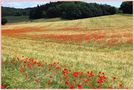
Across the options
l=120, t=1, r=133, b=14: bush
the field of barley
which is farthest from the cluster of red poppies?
l=120, t=1, r=133, b=14: bush

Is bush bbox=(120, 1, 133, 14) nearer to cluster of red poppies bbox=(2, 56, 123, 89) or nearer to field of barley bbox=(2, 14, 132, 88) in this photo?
field of barley bbox=(2, 14, 132, 88)

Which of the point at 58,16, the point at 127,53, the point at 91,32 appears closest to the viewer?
the point at 127,53

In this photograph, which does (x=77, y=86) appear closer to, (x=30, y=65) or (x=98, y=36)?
(x=30, y=65)

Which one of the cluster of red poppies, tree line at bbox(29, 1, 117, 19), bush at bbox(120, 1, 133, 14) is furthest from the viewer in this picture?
tree line at bbox(29, 1, 117, 19)

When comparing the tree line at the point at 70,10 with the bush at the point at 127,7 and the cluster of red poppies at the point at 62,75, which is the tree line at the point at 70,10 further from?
the cluster of red poppies at the point at 62,75

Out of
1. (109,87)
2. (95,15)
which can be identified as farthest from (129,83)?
(95,15)

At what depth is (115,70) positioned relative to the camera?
20.8 feet

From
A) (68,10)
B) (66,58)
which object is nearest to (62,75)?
(66,58)

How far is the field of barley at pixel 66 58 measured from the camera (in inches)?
227

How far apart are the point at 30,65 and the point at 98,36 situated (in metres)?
2.22

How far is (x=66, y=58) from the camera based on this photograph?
263 inches

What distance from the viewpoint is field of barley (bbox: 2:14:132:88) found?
19.0ft

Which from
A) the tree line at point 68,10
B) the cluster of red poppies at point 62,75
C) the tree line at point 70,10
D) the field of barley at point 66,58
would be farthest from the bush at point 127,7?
the cluster of red poppies at point 62,75

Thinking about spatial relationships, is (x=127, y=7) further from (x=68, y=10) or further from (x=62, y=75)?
(x=62, y=75)
